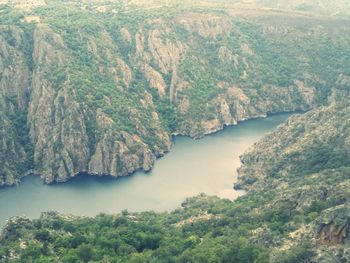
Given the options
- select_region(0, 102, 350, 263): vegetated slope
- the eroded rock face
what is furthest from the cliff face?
select_region(0, 102, 350, 263): vegetated slope

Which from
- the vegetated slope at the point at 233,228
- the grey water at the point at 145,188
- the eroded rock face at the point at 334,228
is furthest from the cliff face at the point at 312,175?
the grey water at the point at 145,188

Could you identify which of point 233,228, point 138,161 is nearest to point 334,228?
point 233,228

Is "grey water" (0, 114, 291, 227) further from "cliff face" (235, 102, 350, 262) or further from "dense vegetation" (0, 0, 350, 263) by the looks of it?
"cliff face" (235, 102, 350, 262)

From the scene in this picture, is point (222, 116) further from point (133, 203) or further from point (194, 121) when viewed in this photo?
point (133, 203)

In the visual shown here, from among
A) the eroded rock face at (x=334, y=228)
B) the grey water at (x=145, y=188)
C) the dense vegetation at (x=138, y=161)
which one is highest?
the eroded rock face at (x=334, y=228)


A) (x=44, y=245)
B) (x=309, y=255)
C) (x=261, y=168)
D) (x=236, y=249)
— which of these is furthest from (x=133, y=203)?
(x=309, y=255)

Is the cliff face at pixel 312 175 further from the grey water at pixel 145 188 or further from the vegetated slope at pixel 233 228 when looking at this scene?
the grey water at pixel 145 188

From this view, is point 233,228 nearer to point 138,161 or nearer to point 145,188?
point 145,188
